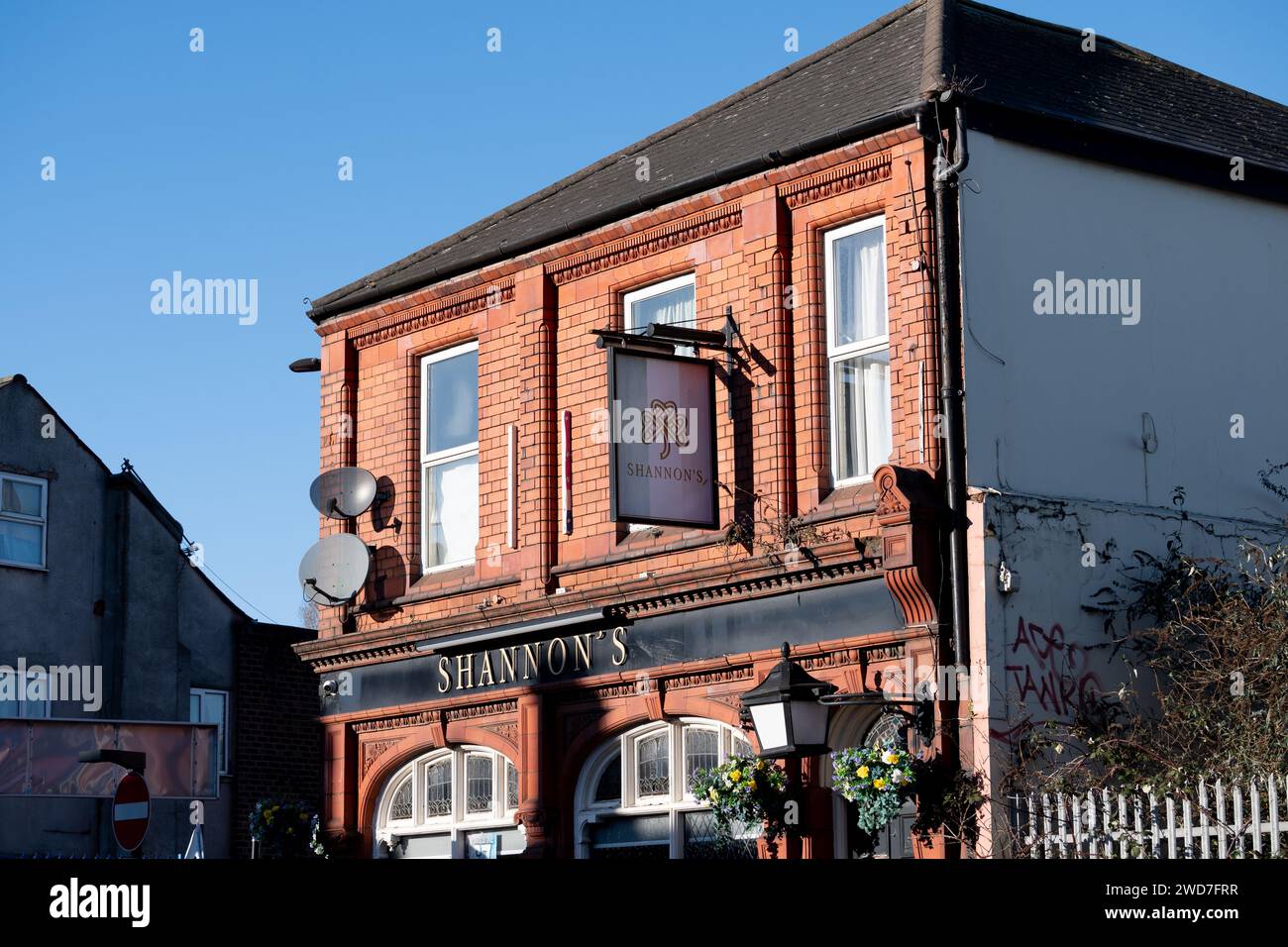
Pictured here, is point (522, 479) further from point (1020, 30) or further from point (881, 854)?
point (1020, 30)

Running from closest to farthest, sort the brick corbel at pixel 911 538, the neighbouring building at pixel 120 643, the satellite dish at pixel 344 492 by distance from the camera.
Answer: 1. the brick corbel at pixel 911 538
2. the satellite dish at pixel 344 492
3. the neighbouring building at pixel 120 643

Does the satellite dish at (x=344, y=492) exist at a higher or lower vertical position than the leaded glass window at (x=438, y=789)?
higher

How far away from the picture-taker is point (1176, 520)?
1384 centimetres

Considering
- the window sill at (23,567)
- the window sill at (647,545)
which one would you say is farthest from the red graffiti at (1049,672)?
the window sill at (23,567)

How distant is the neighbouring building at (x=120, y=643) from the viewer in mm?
26281

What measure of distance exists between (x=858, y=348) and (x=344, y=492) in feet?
20.7

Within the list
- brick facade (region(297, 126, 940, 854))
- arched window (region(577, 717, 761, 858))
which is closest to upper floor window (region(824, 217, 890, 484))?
brick facade (region(297, 126, 940, 854))

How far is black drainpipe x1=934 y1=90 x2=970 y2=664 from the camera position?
41.1ft

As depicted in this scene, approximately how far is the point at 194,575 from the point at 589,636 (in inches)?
573

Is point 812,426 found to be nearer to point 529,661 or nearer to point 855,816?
point 855,816

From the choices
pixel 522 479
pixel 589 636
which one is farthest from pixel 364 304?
pixel 589 636

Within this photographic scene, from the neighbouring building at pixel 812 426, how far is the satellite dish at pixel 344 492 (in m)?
0.24

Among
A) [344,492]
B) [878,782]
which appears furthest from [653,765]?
[344,492]

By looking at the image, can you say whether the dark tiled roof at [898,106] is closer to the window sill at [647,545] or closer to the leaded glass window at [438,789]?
the window sill at [647,545]
